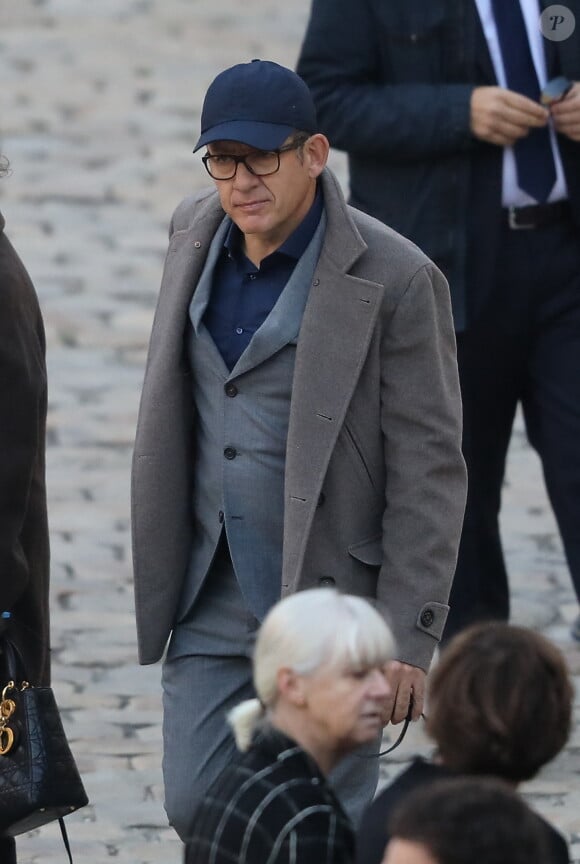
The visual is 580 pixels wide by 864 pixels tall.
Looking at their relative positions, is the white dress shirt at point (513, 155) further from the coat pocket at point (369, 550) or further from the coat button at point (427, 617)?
the coat button at point (427, 617)

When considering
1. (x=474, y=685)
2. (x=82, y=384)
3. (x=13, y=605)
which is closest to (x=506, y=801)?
(x=474, y=685)

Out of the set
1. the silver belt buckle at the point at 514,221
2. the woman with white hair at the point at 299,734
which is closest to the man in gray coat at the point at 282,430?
the woman with white hair at the point at 299,734

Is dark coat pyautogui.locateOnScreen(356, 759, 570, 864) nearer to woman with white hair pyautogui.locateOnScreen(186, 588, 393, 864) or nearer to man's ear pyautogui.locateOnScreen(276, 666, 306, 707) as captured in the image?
woman with white hair pyautogui.locateOnScreen(186, 588, 393, 864)

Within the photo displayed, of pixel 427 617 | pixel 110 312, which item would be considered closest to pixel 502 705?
pixel 427 617

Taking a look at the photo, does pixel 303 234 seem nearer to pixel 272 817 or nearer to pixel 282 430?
pixel 282 430

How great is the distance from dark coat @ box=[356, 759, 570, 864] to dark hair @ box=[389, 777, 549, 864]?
0.40m

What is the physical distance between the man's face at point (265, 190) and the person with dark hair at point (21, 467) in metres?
0.49

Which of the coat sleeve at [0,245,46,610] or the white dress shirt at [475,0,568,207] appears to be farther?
the white dress shirt at [475,0,568,207]

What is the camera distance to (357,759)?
4367mm

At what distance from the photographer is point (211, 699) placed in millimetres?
4352

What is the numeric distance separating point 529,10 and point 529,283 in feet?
2.48

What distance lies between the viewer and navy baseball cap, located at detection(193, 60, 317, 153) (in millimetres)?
4145

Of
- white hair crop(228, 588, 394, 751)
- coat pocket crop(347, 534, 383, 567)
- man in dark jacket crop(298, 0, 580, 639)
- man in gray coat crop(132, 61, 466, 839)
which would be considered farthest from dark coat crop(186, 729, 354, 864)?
man in dark jacket crop(298, 0, 580, 639)

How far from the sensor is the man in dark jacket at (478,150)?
5840 millimetres
